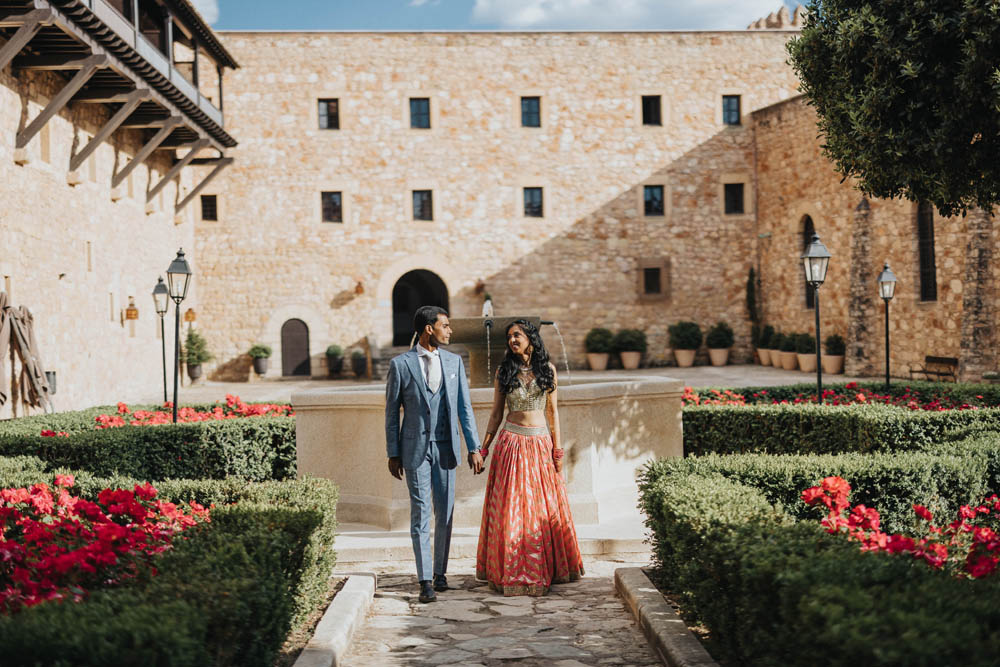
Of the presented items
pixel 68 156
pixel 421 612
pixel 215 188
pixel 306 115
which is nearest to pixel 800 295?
pixel 306 115

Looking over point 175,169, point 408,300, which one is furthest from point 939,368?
point 408,300

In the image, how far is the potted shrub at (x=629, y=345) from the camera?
77.6 ft

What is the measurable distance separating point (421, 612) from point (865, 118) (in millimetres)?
5792

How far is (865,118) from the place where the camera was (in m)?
8.15

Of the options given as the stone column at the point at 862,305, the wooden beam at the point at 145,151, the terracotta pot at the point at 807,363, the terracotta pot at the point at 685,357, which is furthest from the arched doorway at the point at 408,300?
the stone column at the point at 862,305

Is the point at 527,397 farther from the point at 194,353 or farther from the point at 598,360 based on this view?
the point at 598,360

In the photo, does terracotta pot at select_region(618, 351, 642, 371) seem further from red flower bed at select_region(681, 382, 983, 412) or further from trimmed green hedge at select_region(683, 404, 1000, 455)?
trimmed green hedge at select_region(683, 404, 1000, 455)

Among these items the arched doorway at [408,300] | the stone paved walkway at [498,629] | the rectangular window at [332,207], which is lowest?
the stone paved walkway at [498,629]

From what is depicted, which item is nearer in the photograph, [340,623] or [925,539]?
[925,539]

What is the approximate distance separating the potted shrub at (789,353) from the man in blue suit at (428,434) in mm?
17710

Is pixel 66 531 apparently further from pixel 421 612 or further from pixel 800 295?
pixel 800 295

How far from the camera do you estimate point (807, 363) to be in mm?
21094

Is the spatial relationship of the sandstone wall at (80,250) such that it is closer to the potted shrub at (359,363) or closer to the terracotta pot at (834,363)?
the potted shrub at (359,363)

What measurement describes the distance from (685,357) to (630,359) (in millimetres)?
1420
